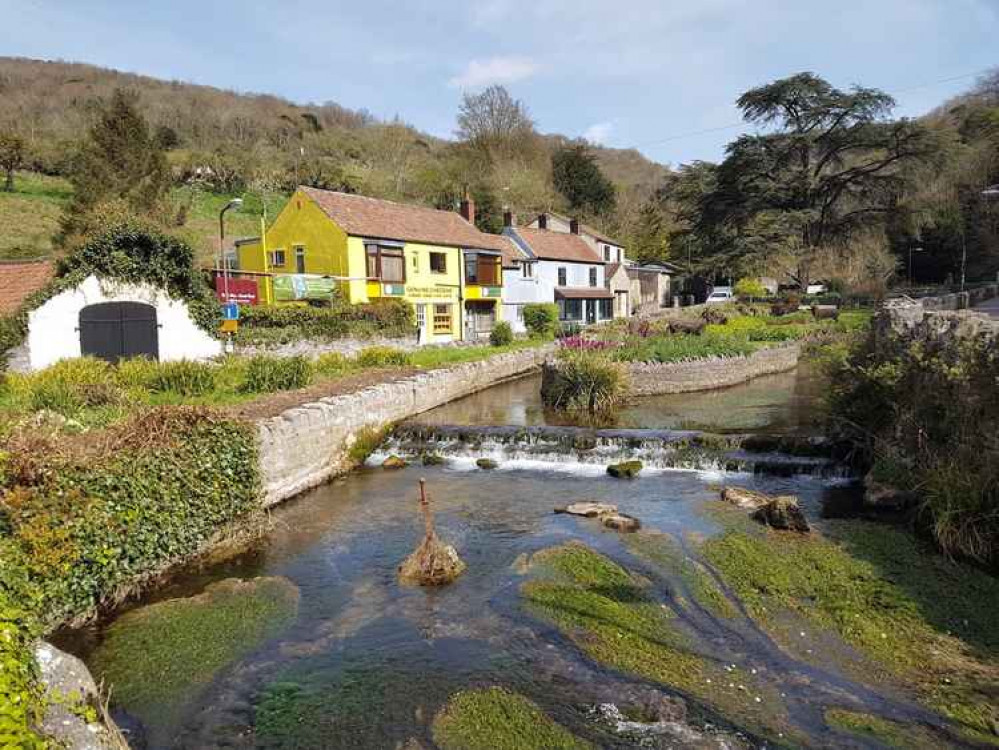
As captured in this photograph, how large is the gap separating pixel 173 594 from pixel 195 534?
42.0 inches

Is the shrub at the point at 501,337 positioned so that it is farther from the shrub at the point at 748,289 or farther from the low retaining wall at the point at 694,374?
the shrub at the point at 748,289

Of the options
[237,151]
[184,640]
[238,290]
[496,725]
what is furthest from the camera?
[237,151]

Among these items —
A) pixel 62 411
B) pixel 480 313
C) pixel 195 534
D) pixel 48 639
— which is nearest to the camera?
pixel 48 639

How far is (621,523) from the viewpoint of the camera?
11.4 meters

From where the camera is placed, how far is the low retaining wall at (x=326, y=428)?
13086 millimetres

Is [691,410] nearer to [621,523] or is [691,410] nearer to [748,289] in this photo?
[621,523]

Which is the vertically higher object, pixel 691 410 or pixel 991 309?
pixel 991 309

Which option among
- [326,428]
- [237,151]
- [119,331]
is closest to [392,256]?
[119,331]

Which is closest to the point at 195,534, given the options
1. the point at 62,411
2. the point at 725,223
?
the point at 62,411

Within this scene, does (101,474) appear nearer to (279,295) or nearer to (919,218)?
(279,295)

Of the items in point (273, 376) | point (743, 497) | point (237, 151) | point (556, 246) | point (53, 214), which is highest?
point (237, 151)

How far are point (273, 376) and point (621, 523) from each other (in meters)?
10.6

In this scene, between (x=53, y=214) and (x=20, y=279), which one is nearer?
(x=20, y=279)

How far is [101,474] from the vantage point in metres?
8.50
